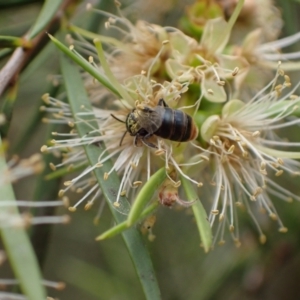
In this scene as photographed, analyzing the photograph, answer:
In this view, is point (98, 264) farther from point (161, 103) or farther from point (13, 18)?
point (161, 103)

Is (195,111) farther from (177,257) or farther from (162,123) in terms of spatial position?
(177,257)

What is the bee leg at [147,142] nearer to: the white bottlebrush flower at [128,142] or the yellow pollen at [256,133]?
the white bottlebrush flower at [128,142]

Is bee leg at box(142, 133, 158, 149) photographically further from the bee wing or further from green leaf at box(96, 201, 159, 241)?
green leaf at box(96, 201, 159, 241)

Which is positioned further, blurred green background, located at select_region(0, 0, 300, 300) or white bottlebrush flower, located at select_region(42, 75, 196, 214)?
blurred green background, located at select_region(0, 0, 300, 300)

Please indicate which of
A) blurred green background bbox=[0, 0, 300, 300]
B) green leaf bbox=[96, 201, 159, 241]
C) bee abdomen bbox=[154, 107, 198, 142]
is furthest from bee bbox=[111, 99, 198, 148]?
blurred green background bbox=[0, 0, 300, 300]

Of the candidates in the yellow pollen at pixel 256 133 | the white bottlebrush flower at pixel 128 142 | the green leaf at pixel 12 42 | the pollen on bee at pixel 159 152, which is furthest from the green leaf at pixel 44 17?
the yellow pollen at pixel 256 133

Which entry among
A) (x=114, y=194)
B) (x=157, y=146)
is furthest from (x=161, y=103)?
(x=114, y=194)
